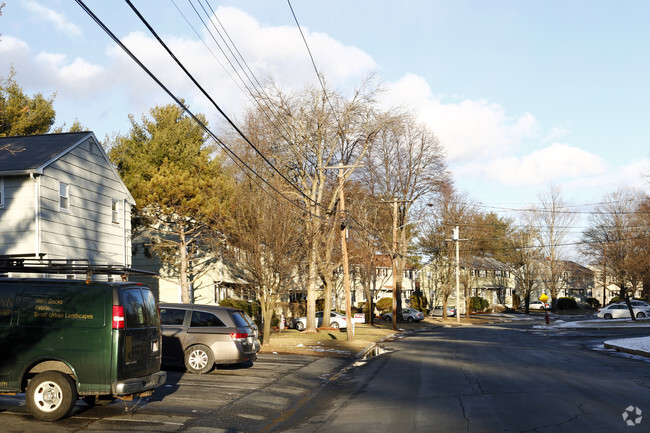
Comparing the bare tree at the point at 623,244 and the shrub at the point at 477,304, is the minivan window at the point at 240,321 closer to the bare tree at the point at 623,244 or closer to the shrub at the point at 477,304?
the bare tree at the point at 623,244

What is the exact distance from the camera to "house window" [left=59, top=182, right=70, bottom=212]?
21.8m

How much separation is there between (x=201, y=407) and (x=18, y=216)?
1205 cm

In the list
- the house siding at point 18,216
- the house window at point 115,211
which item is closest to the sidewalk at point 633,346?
the house window at point 115,211

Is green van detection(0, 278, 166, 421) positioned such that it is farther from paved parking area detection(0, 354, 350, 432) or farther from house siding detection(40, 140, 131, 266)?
house siding detection(40, 140, 131, 266)

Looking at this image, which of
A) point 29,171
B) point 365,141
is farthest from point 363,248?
point 29,171

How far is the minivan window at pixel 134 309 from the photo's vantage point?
32.9 ft

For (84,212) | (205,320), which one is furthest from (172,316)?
(84,212)

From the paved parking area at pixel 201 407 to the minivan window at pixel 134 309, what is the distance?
5.28 ft

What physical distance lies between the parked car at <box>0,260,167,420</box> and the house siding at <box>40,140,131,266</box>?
1132 centimetres

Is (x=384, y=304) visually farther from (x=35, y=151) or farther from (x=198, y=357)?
(x=198, y=357)

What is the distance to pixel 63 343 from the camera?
9.73m

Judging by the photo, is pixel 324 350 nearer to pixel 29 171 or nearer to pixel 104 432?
pixel 29 171

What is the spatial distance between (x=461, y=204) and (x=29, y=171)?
172ft

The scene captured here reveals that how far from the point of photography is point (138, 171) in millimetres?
32469
